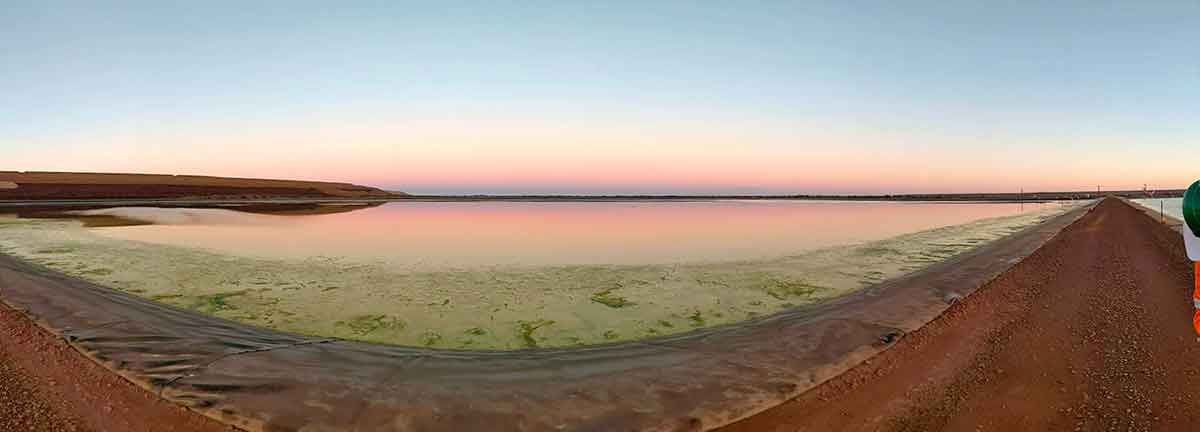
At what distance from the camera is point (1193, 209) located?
15.6 feet

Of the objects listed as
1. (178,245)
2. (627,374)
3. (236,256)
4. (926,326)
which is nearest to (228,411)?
(627,374)

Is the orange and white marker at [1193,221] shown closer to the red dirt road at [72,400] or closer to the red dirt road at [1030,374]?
the red dirt road at [1030,374]

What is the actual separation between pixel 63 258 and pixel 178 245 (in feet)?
16.7

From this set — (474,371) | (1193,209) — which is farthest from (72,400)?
(1193,209)

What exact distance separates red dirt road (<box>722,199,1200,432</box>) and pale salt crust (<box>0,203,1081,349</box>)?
385cm

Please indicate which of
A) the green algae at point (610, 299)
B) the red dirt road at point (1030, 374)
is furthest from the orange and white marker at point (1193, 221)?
the green algae at point (610, 299)

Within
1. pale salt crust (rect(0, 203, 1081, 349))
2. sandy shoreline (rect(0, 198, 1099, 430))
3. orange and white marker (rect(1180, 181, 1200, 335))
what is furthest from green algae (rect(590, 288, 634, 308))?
orange and white marker (rect(1180, 181, 1200, 335))

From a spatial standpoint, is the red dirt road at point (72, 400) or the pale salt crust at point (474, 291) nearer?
the red dirt road at point (72, 400)

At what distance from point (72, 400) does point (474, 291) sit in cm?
844

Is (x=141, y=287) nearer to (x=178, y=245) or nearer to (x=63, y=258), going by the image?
(x=63, y=258)

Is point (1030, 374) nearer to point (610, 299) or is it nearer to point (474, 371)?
point (474, 371)

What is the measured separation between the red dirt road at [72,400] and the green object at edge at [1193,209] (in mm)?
10014

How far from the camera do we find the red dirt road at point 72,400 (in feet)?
17.4

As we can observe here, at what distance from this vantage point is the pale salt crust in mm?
10219
